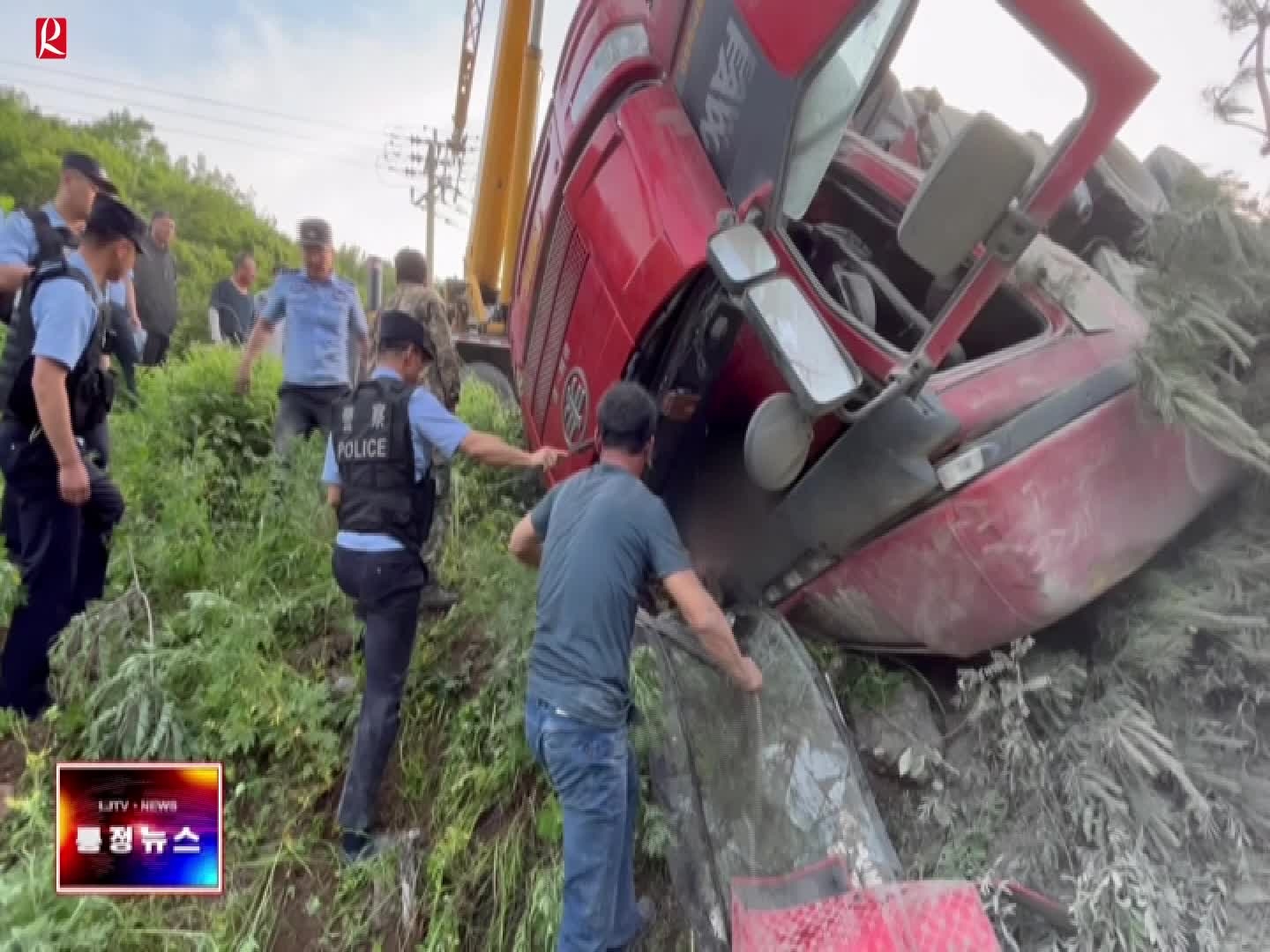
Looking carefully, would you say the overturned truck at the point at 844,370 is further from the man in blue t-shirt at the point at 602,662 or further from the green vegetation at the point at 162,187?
the green vegetation at the point at 162,187

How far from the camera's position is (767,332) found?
2061 millimetres

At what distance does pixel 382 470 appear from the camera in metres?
2.65

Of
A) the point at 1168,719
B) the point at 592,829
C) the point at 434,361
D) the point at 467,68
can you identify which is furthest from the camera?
the point at 467,68

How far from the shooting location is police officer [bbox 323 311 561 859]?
254cm

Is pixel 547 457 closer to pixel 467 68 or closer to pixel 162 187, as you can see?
pixel 467 68

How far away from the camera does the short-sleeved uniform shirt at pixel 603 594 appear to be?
2.07m

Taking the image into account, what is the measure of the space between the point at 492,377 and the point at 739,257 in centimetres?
343

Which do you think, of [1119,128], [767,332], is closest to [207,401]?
[767,332]

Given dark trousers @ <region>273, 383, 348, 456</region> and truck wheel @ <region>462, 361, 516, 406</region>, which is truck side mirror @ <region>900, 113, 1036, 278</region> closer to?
Result: dark trousers @ <region>273, 383, 348, 456</region>

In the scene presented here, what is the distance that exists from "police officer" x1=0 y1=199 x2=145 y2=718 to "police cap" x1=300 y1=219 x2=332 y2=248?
1.32 metres

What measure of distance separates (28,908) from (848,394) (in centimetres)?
242

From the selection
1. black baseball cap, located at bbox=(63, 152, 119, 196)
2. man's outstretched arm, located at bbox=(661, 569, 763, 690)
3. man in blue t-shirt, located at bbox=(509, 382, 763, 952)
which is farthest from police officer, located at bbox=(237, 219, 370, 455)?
man's outstretched arm, located at bbox=(661, 569, 763, 690)

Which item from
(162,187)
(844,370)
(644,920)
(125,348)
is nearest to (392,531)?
(644,920)

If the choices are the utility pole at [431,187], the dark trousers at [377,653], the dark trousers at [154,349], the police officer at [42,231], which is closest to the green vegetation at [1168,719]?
the dark trousers at [377,653]
